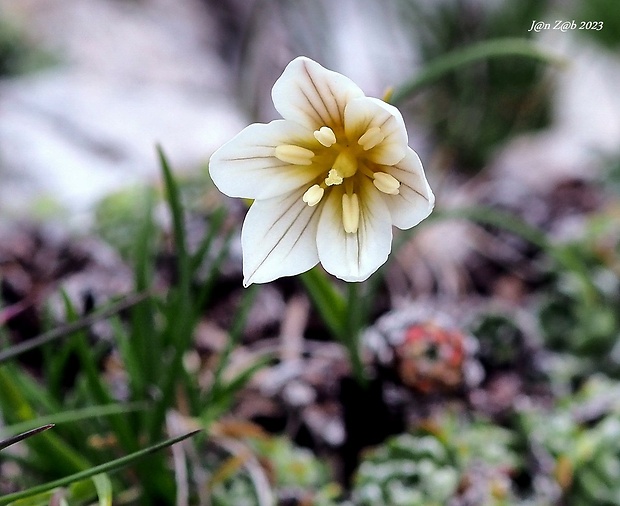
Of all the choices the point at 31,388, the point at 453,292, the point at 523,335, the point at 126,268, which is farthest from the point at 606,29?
the point at 31,388

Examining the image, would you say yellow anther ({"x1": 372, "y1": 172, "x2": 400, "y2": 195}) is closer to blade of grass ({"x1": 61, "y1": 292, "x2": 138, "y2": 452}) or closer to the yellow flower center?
the yellow flower center

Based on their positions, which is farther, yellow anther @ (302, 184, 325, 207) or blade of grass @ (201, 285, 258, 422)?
blade of grass @ (201, 285, 258, 422)

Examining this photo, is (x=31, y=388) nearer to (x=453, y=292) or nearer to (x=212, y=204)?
(x=212, y=204)

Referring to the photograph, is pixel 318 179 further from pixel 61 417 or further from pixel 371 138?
pixel 61 417

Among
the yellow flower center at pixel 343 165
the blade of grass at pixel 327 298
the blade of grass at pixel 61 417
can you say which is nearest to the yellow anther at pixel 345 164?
the yellow flower center at pixel 343 165

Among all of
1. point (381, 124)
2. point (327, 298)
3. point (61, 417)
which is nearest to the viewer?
point (381, 124)

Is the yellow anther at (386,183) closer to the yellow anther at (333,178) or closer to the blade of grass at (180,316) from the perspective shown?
the yellow anther at (333,178)

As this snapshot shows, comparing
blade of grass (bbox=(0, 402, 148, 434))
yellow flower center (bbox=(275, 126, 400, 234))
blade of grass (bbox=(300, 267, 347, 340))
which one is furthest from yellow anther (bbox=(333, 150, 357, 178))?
blade of grass (bbox=(0, 402, 148, 434))

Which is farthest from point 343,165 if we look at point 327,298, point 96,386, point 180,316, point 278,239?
point 96,386
